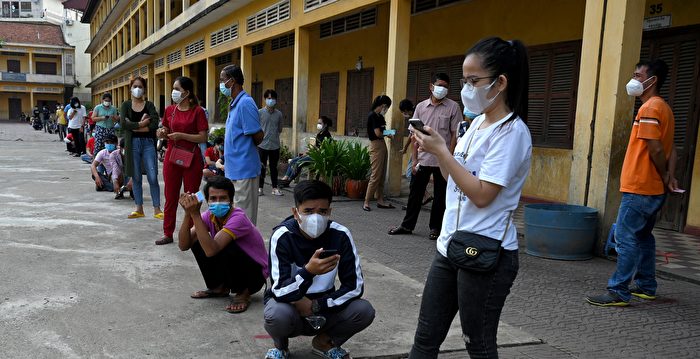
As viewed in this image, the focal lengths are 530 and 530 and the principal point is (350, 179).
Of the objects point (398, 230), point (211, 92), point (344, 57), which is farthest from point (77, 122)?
point (398, 230)

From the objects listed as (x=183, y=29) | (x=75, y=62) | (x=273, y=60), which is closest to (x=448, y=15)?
(x=273, y=60)

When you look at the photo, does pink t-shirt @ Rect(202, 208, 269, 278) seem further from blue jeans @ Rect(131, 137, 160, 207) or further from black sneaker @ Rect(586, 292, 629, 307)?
blue jeans @ Rect(131, 137, 160, 207)

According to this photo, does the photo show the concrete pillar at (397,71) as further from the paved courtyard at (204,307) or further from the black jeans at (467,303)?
the black jeans at (467,303)

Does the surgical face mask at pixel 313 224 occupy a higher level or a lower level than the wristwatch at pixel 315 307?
higher

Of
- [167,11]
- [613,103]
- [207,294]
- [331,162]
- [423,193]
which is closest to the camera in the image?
[207,294]

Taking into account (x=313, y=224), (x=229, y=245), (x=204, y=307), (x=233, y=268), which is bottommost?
(x=204, y=307)

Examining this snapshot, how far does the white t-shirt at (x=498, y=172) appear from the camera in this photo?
1.94 metres

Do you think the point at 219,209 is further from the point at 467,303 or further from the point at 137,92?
the point at 137,92

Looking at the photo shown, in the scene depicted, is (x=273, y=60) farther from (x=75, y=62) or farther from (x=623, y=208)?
(x=75, y=62)

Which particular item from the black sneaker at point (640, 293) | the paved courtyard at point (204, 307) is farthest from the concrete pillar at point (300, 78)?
the black sneaker at point (640, 293)

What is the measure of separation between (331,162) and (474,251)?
6874mm

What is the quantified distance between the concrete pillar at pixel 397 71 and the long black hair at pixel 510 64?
6553mm

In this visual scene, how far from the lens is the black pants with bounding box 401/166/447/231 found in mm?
6004

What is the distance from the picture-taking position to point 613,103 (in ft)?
17.2
